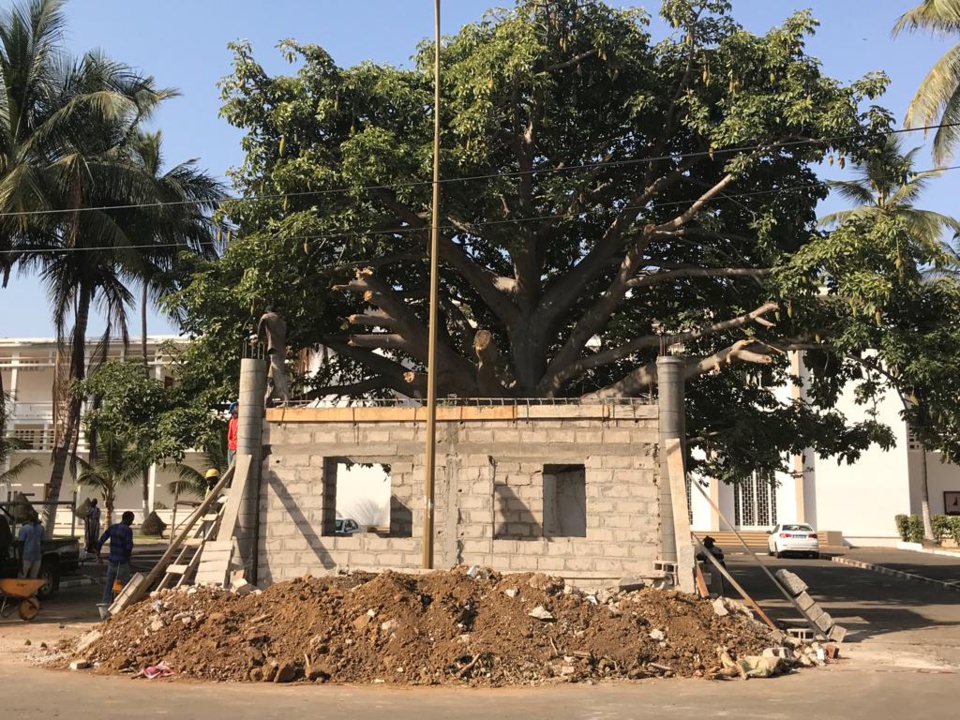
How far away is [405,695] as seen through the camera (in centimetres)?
1049

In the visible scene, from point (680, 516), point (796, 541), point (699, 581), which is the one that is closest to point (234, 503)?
point (680, 516)

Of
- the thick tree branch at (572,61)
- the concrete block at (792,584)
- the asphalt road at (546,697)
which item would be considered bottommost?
the asphalt road at (546,697)

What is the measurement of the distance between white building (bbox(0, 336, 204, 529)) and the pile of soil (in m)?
32.1

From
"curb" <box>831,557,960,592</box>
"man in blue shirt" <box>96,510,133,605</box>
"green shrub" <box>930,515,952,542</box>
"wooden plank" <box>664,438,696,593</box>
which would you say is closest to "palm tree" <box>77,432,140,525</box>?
"man in blue shirt" <box>96,510,133,605</box>

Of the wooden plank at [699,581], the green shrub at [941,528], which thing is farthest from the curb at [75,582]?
the green shrub at [941,528]

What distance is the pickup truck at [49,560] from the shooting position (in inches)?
741

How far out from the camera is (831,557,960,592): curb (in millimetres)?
24250

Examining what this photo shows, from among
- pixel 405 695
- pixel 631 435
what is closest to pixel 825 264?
pixel 631 435

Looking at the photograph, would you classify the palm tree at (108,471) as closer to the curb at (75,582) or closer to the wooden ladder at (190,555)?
the curb at (75,582)

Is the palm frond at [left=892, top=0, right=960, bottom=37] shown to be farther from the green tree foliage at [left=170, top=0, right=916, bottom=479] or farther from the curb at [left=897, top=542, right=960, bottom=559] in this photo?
the curb at [left=897, top=542, right=960, bottom=559]

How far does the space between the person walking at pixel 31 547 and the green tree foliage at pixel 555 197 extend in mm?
4308

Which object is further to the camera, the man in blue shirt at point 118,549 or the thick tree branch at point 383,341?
the thick tree branch at point 383,341

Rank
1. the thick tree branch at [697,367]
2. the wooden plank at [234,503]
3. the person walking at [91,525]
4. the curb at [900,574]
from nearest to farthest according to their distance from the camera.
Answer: the wooden plank at [234,503], the thick tree branch at [697,367], the curb at [900,574], the person walking at [91,525]

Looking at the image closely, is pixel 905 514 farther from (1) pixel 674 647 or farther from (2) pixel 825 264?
(1) pixel 674 647
